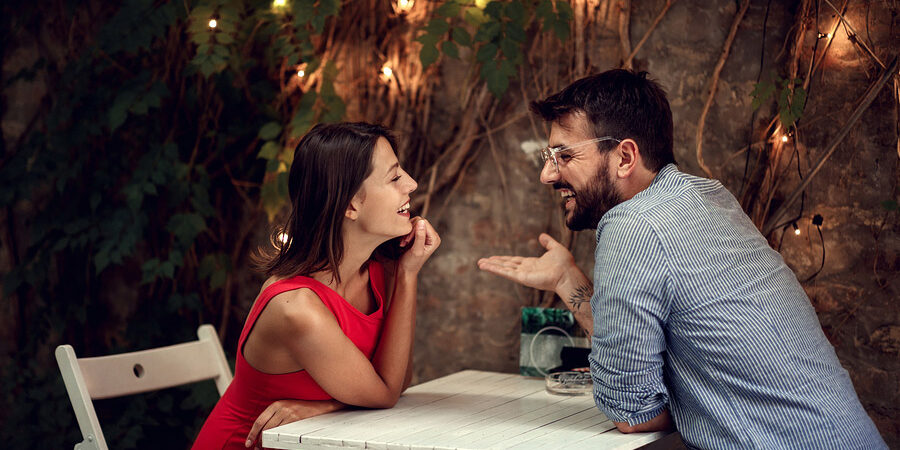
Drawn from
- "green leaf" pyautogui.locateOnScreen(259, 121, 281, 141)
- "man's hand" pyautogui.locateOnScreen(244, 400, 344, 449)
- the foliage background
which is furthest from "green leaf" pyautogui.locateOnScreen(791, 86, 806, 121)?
"green leaf" pyautogui.locateOnScreen(259, 121, 281, 141)

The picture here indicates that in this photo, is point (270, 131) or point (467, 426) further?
point (270, 131)

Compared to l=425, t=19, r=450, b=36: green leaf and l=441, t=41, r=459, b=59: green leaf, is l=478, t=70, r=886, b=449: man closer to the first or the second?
l=441, t=41, r=459, b=59: green leaf

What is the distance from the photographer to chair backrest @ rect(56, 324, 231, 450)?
2.22 metres

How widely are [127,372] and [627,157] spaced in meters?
1.61

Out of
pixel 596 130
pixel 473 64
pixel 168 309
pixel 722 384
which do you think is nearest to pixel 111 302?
pixel 168 309

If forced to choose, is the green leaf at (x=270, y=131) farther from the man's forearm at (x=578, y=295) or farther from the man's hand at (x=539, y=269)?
the man's forearm at (x=578, y=295)

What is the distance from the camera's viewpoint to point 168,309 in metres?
3.65

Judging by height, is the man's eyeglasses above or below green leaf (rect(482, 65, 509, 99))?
below

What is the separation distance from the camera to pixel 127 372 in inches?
95.7

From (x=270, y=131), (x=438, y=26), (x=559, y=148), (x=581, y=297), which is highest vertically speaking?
(x=438, y=26)

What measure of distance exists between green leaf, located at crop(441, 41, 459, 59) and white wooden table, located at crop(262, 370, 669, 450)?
123 cm

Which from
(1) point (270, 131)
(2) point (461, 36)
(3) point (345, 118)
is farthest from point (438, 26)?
(1) point (270, 131)

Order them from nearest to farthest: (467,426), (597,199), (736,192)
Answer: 1. (467,426)
2. (597,199)
3. (736,192)

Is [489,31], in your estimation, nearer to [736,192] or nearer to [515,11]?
[515,11]
